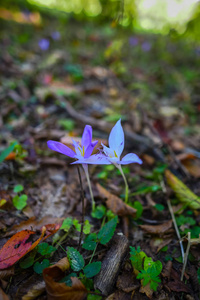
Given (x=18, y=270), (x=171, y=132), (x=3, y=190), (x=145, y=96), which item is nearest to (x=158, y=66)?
(x=145, y=96)

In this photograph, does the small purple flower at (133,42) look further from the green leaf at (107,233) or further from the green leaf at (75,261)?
the green leaf at (75,261)

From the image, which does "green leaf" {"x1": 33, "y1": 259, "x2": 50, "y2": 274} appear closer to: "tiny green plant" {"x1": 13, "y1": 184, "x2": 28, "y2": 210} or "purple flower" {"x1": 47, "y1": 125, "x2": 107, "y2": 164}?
"tiny green plant" {"x1": 13, "y1": 184, "x2": 28, "y2": 210}

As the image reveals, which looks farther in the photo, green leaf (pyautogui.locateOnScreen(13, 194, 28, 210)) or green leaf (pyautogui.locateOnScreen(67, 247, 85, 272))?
green leaf (pyautogui.locateOnScreen(13, 194, 28, 210))

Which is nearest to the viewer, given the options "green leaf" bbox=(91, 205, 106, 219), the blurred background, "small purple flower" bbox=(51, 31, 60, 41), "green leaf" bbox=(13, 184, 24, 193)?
"green leaf" bbox=(91, 205, 106, 219)

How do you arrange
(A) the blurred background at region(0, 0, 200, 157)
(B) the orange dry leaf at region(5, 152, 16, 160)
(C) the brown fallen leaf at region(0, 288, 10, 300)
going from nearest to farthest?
(C) the brown fallen leaf at region(0, 288, 10, 300) < (B) the orange dry leaf at region(5, 152, 16, 160) < (A) the blurred background at region(0, 0, 200, 157)

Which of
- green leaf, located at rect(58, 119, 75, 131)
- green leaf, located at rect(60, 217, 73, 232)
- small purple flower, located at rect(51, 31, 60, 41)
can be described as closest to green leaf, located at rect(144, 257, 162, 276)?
green leaf, located at rect(60, 217, 73, 232)

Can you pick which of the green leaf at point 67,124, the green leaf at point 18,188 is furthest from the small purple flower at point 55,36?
the green leaf at point 18,188
